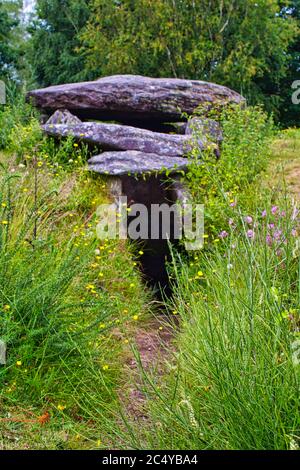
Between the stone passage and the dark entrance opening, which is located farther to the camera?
the dark entrance opening

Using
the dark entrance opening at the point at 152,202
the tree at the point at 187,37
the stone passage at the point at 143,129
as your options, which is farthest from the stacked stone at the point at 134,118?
the tree at the point at 187,37

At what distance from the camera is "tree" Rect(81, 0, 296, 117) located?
38.5 ft

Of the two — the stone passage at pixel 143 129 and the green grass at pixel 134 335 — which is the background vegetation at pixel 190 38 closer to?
the stone passage at pixel 143 129

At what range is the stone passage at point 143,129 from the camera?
5.57 m

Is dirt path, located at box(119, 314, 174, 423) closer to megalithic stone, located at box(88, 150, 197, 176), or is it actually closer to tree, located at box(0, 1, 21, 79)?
megalithic stone, located at box(88, 150, 197, 176)

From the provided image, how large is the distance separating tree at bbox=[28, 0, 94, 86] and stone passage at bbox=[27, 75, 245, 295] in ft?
29.9

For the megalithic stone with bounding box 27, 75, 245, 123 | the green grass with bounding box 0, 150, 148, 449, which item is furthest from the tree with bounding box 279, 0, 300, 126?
the green grass with bounding box 0, 150, 148, 449

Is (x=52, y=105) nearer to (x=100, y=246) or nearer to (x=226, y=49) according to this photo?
(x=100, y=246)

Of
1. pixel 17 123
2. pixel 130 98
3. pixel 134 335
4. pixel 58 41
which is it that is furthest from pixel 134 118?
pixel 58 41

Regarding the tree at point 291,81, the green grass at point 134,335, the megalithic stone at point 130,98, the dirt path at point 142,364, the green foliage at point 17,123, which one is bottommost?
the dirt path at point 142,364

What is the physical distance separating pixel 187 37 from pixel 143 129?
20.6 ft

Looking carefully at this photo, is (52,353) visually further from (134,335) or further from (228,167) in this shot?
(228,167)

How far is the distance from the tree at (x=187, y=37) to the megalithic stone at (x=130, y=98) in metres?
5.07
